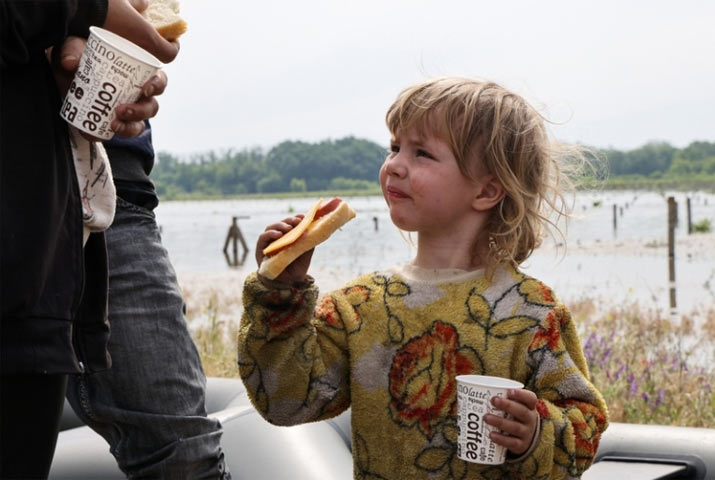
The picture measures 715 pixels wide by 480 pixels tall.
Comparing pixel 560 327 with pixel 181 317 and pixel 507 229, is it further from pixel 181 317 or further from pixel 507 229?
pixel 181 317

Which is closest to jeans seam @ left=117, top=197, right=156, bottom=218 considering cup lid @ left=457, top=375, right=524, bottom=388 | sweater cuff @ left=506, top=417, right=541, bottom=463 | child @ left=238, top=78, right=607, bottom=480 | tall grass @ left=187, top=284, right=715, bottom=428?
child @ left=238, top=78, right=607, bottom=480

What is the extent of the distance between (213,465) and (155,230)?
575 mm

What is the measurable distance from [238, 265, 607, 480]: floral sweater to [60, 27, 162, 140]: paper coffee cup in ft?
1.44

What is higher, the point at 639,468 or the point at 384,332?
the point at 384,332

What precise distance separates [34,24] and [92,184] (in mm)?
289

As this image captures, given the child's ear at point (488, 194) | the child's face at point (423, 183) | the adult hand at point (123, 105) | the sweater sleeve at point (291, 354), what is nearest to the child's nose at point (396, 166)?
the child's face at point (423, 183)

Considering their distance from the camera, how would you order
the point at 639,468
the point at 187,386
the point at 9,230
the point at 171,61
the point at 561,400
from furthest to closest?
the point at 639,468
the point at 187,386
the point at 561,400
the point at 171,61
the point at 9,230

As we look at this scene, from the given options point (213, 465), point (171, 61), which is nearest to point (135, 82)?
point (171, 61)

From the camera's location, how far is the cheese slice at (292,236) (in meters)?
1.63

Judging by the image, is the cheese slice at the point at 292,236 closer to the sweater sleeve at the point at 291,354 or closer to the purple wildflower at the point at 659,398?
the sweater sleeve at the point at 291,354

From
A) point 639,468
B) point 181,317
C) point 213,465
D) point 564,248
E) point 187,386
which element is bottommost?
point 639,468

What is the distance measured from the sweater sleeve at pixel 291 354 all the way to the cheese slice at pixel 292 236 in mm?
85

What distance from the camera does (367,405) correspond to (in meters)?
1.80

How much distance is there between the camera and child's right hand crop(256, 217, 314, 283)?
1.68 metres
